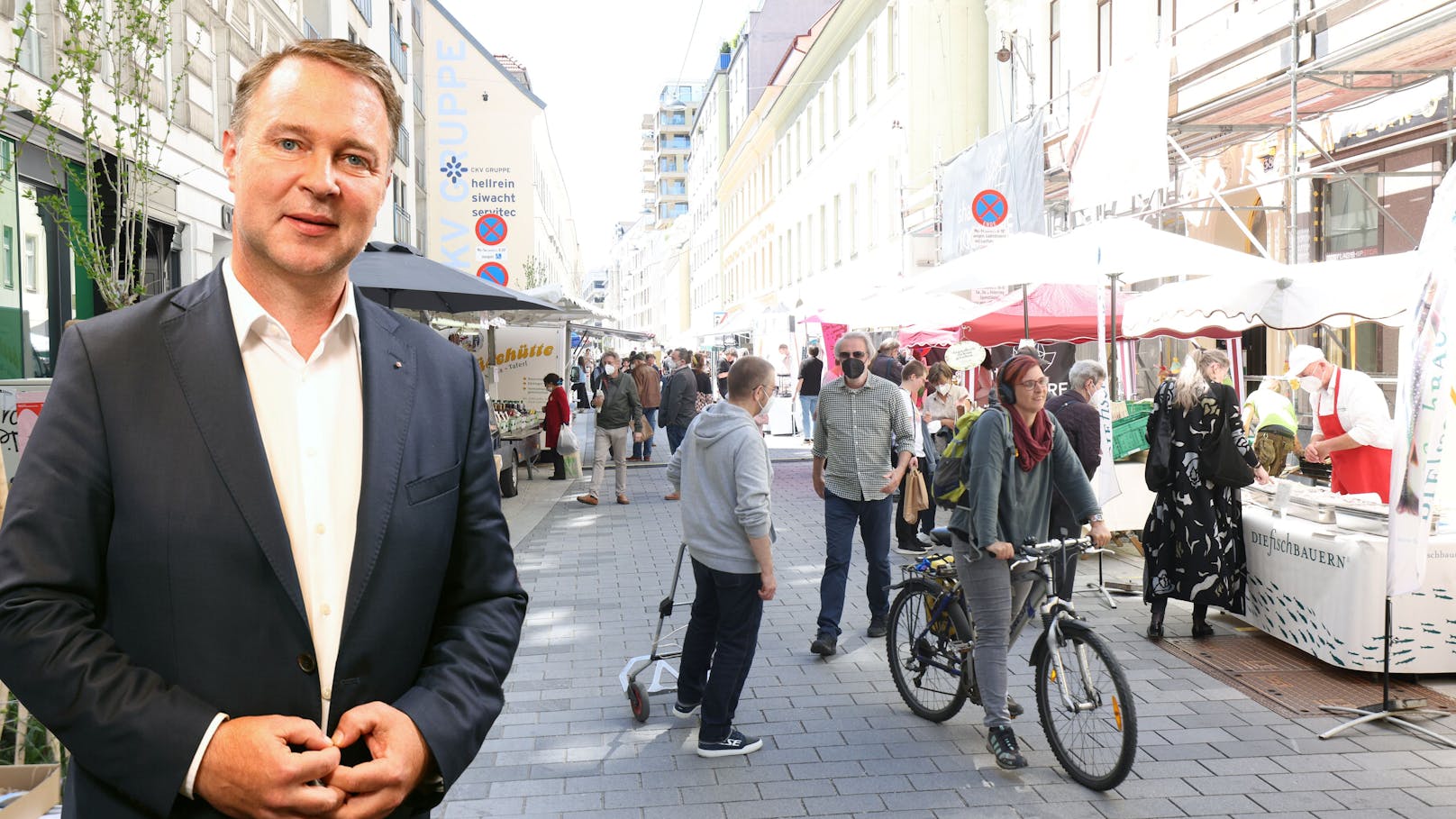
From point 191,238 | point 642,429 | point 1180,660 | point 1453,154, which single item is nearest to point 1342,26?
point 1453,154

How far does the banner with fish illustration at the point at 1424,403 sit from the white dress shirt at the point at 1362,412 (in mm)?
3701

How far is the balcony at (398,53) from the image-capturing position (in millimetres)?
28578

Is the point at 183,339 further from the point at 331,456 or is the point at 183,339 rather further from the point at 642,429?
the point at 642,429

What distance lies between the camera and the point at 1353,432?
28.2 feet

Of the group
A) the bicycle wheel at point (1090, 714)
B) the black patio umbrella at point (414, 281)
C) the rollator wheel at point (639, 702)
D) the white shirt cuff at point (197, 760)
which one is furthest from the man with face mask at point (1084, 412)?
the white shirt cuff at point (197, 760)

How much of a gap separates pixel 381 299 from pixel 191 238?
3.78 m

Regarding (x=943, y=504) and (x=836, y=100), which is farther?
(x=836, y=100)

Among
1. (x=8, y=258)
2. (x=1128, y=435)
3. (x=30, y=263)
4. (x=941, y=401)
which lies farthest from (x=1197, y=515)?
(x=30, y=263)

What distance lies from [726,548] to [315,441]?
3.87m

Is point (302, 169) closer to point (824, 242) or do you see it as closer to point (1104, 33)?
point (1104, 33)

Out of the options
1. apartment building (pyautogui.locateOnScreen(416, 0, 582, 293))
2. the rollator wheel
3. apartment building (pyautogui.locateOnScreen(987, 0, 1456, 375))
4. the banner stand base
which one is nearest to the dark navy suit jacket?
the rollator wheel

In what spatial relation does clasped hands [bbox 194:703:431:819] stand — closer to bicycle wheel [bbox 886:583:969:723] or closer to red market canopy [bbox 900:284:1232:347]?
bicycle wheel [bbox 886:583:969:723]

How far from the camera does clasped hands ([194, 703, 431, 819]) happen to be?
1541 mm

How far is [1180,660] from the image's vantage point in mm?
7035
